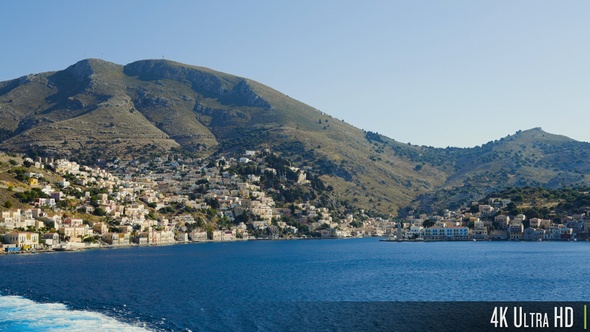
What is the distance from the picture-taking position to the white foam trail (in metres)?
37.0

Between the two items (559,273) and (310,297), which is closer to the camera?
(310,297)

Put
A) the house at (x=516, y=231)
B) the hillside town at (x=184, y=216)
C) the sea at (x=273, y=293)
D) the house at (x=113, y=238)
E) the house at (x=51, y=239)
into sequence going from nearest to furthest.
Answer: the sea at (x=273, y=293) < the house at (x=51, y=239) < the hillside town at (x=184, y=216) < the house at (x=113, y=238) < the house at (x=516, y=231)

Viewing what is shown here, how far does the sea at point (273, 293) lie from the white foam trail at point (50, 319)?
7 centimetres

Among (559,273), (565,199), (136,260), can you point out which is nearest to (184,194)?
(136,260)

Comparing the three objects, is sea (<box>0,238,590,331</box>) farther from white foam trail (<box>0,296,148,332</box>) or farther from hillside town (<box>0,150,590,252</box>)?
hillside town (<box>0,150,590,252</box>)

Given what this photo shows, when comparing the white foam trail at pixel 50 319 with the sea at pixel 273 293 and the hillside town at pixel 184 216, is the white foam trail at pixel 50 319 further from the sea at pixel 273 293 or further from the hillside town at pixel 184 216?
the hillside town at pixel 184 216

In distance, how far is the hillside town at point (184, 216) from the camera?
11250 centimetres

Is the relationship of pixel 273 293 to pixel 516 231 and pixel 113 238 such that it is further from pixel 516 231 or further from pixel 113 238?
pixel 516 231

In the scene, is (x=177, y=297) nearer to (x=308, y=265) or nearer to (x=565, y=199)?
(x=308, y=265)

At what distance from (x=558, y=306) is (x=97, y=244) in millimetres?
93378

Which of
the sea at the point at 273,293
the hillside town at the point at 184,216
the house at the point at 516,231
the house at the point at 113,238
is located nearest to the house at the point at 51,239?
the hillside town at the point at 184,216

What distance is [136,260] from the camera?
8762cm

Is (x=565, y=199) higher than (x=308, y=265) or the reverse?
higher

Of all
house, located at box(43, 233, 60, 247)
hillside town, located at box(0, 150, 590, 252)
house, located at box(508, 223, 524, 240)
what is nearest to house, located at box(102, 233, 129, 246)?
hillside town, located at box(0, 150, 590, 252)
